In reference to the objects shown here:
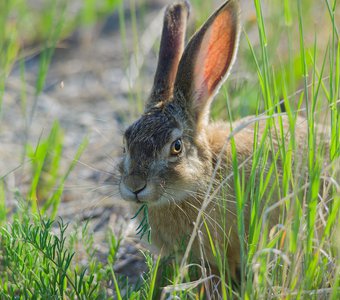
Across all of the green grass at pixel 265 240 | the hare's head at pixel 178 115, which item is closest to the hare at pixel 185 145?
the hare's head at pixel 178 115

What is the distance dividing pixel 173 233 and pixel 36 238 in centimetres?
77

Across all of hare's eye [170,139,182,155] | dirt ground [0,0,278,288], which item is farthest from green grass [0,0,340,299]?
dirt ground [0,0,278,288]

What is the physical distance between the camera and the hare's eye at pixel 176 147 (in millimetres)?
3324

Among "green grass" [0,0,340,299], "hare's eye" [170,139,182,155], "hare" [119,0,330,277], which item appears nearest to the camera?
"green grass" [0,0,340,299]

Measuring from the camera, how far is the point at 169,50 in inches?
148

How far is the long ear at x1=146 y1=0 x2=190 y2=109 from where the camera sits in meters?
3.68

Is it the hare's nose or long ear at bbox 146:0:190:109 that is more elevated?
long ear at bbox 146:0:190:109

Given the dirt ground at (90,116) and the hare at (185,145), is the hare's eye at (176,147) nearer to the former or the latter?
the hare at (185,145)

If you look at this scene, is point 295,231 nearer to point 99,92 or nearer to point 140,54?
point 140,54

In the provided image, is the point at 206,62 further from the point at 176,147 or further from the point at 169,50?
the point at 176,147

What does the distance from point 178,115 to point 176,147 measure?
0.22 metres

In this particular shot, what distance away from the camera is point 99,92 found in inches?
233

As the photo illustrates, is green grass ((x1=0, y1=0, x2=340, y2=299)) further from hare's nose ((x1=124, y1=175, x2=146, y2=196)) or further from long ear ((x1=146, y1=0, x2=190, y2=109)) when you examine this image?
long ear ((x1=146, y1=0, x2=190, y2=109))

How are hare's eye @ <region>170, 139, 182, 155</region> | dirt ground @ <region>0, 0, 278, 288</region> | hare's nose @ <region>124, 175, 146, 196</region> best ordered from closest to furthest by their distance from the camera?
hare's nose @ <region>124, 175, 146, 196</region> → hare's eye @ <region>170, 139, 182, 155</region> → dirt ground @ <region>0, 0, 278, 288</region>
